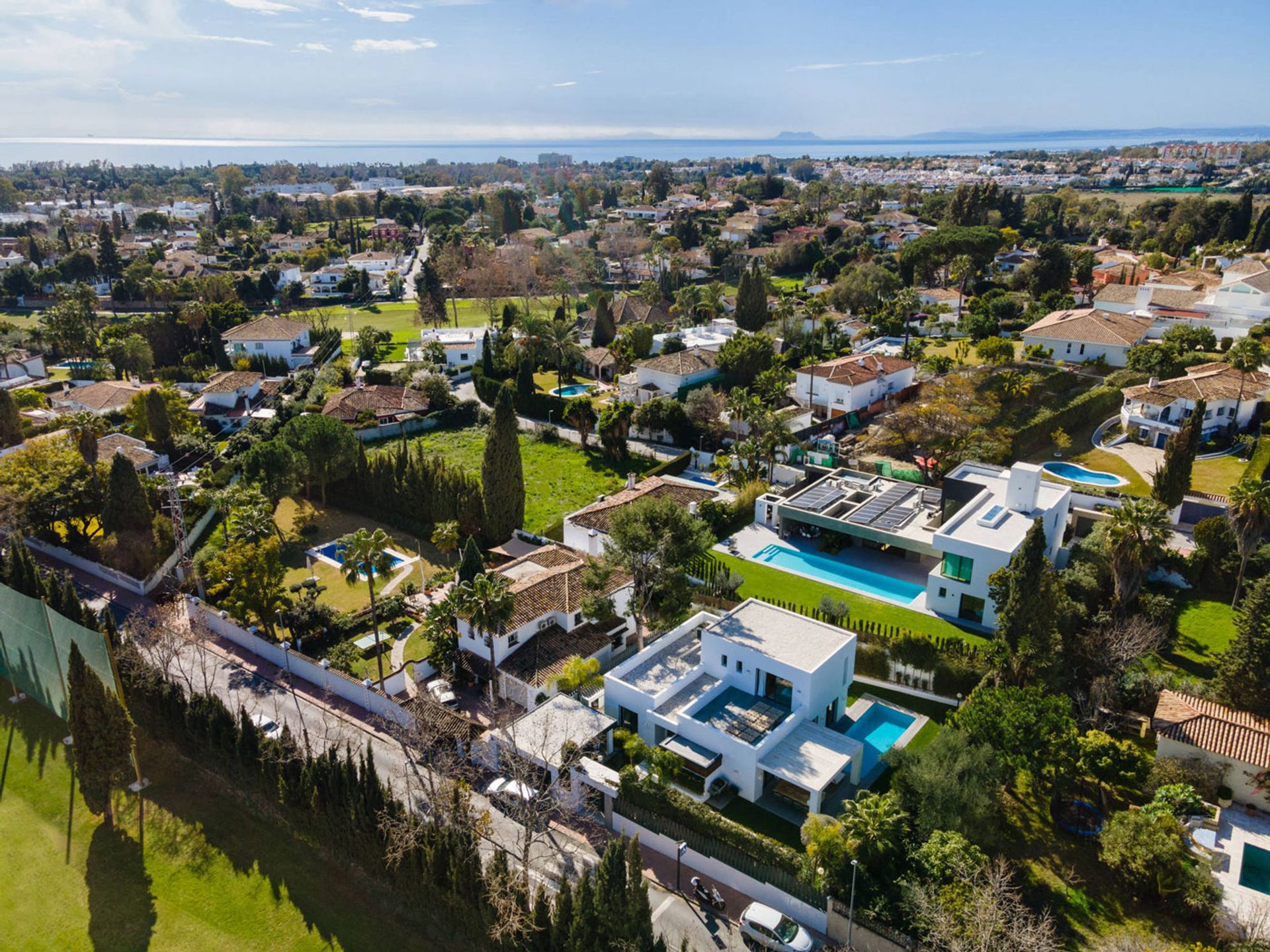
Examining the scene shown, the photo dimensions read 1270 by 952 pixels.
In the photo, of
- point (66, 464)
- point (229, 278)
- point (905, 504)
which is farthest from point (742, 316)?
point (229, 278)

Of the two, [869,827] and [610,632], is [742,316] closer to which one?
[610,632]

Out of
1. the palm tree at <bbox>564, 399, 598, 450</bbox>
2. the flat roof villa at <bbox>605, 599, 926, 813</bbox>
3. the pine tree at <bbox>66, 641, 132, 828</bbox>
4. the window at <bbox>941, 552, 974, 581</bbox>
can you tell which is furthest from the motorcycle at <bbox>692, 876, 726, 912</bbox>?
the palm tree at <bbox>564, 399, 598, 450</bbox>

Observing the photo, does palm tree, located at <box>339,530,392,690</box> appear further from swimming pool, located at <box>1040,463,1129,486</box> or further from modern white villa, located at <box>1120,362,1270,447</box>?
modern white villa, located at <box>1120,362,1270,447</box>

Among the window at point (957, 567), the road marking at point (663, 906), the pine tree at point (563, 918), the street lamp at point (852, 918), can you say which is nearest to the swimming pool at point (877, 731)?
the street lamp at point (852, 918)

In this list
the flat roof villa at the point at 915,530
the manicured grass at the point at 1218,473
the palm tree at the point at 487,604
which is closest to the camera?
the palm tree at the point at 487,604

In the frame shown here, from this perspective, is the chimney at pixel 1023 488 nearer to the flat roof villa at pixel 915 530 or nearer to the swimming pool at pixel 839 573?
the flat roof villa at pixel 915 530

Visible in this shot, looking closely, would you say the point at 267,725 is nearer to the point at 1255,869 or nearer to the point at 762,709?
the point at 762,709

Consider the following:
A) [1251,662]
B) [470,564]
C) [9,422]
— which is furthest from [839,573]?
[9,422]
